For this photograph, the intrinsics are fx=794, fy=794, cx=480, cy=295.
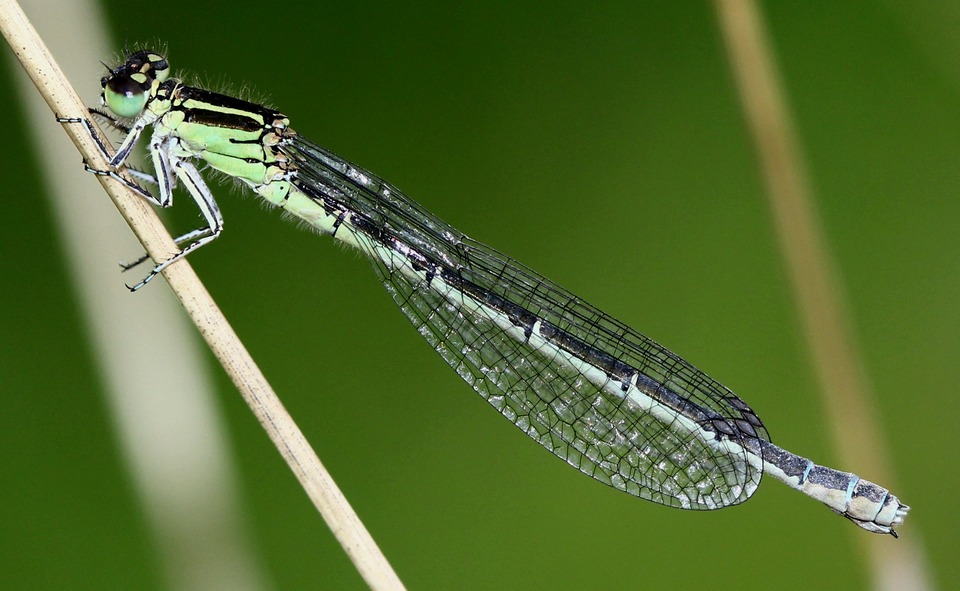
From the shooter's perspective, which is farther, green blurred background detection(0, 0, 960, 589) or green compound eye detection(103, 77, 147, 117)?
green blurred background detection(0, 0, 960, 589)

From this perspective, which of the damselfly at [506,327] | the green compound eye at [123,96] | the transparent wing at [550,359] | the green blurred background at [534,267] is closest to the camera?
the green compound eye at [123,96]

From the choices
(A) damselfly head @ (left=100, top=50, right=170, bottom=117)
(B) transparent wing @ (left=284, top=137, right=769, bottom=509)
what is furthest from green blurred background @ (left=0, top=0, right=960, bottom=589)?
(A) damselfly head @ (left=100, top=50, right=170, bottom=117)

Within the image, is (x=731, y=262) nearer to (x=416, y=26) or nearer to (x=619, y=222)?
(x=619, y=222)

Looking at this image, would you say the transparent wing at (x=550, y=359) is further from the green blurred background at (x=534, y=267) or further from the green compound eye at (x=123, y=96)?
the green compound eye at (x=123, y=96)

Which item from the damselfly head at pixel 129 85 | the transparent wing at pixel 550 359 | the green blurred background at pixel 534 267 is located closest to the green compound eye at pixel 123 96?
the damselfly head at pixel 129 85

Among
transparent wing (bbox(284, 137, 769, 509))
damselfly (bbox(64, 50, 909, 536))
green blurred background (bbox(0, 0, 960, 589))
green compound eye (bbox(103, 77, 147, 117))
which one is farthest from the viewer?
green blurred background (bbox(0, 0, 960, 589))

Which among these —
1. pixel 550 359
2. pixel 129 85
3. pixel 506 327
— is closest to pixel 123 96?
pixel 129 85

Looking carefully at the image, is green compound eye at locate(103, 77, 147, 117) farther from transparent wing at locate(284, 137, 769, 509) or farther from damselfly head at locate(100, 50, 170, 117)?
transparent wing at locate(284, 137, 769, 509)
